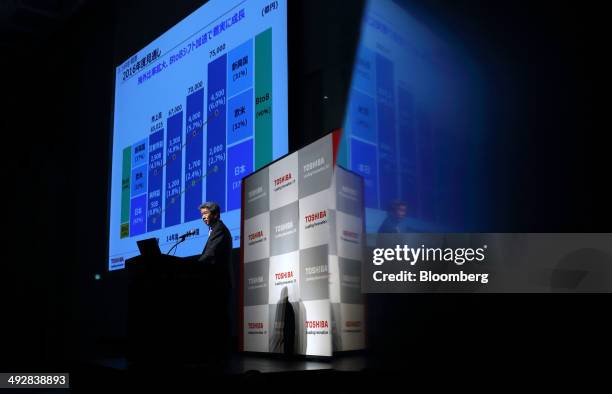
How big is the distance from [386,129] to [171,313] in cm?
132

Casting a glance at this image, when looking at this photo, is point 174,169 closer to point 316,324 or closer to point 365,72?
point 365,72

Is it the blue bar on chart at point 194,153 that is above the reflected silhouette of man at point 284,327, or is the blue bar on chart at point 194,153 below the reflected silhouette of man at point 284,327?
above

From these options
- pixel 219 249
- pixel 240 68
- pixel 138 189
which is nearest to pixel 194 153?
pixel 240 68

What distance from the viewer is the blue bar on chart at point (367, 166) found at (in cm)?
268

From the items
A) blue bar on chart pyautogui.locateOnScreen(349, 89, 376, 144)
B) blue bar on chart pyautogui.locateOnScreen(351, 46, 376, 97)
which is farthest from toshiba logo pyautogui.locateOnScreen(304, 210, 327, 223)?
blue bar on chart pyautogui.locateOnScreen(351, 46, 376, 97)

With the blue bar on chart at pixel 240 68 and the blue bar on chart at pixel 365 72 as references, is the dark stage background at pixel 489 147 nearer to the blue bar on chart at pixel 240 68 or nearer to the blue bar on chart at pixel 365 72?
the blue bar on chart at pixel 365 72

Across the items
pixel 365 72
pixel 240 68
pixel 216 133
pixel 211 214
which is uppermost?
pixel 240 68

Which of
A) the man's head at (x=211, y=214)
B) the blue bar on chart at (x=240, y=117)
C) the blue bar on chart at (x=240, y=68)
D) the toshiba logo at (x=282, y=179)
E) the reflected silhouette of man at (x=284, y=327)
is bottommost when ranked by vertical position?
the reflected silhouette of man at (x=284, y=327)

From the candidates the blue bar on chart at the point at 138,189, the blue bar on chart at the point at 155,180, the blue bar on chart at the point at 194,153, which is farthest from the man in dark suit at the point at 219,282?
the blue bar on chart at the point at 138,189

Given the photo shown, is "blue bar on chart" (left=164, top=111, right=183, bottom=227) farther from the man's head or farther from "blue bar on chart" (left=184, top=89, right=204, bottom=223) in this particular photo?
the man's head

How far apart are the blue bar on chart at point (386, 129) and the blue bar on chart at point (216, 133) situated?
103 centimetres

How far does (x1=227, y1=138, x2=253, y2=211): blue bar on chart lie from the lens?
319cm

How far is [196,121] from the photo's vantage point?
368 cm

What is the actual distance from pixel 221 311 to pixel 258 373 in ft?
2.69
